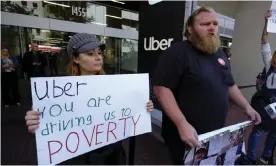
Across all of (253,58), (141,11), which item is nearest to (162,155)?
(253,58)

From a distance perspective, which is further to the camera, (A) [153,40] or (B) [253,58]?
(A) [153,40]

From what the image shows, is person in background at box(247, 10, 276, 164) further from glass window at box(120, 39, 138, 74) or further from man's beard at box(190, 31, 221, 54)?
glass window at box(120, 39, 138, 74)

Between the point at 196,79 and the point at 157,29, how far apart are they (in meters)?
2.70

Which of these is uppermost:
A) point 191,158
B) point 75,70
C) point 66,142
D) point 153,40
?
point 153,40

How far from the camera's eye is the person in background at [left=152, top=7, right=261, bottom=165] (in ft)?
4.36

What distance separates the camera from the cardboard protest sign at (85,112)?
97cm

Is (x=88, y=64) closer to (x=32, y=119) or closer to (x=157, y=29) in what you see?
(x=32, y=119)

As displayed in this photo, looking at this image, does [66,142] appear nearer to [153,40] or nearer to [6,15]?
[153,40]

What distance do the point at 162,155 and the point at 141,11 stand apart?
2939mm

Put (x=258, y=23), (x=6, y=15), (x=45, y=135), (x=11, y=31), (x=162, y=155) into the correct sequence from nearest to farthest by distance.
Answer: (x=45, y=135)
(x=258, y=23)
(x=162, y=155)
(x=6, y=15)
(x=11, y=31)

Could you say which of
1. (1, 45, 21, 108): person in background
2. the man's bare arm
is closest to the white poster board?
the man's bare arm

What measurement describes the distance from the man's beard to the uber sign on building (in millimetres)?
1954

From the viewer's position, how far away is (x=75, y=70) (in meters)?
1.29

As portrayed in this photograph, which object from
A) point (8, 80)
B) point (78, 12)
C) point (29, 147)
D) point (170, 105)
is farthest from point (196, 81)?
point (78, 12)
